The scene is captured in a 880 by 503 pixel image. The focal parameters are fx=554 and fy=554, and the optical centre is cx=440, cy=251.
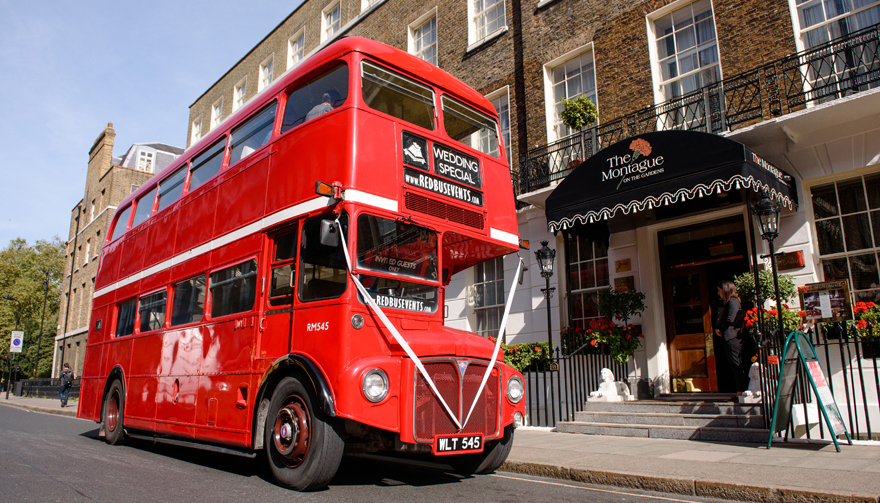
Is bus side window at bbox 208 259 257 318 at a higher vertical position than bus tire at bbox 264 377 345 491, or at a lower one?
higher

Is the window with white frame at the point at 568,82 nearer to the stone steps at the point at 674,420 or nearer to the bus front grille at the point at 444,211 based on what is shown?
the stone steps at the point at 674,420

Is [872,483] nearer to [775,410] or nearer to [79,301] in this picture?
[775,410]

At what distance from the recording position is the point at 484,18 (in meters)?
15.1

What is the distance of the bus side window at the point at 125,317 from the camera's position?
8947 mm

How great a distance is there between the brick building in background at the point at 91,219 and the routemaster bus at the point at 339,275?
93.0 ft

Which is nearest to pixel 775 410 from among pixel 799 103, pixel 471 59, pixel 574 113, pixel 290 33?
pixel 799 103

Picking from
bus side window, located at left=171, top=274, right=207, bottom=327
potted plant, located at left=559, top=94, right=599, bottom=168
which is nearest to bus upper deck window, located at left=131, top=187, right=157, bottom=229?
bus side window, located at left=171, top=274, right=207, bottom=327

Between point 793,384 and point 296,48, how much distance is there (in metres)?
21.1

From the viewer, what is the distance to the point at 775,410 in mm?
6453

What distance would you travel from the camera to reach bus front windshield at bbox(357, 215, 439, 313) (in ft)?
16.7

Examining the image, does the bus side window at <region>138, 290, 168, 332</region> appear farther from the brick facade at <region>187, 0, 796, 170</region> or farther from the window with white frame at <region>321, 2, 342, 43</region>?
the window with white frame at <region>321, 2, 342, 43</region>

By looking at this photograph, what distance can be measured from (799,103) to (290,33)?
→ 19.2 meters

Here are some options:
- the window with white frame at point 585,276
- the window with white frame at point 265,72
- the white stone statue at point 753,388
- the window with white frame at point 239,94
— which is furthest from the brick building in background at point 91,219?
the white stone statue at point 753,388

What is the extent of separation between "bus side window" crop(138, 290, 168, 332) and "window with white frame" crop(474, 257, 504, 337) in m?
7.15
